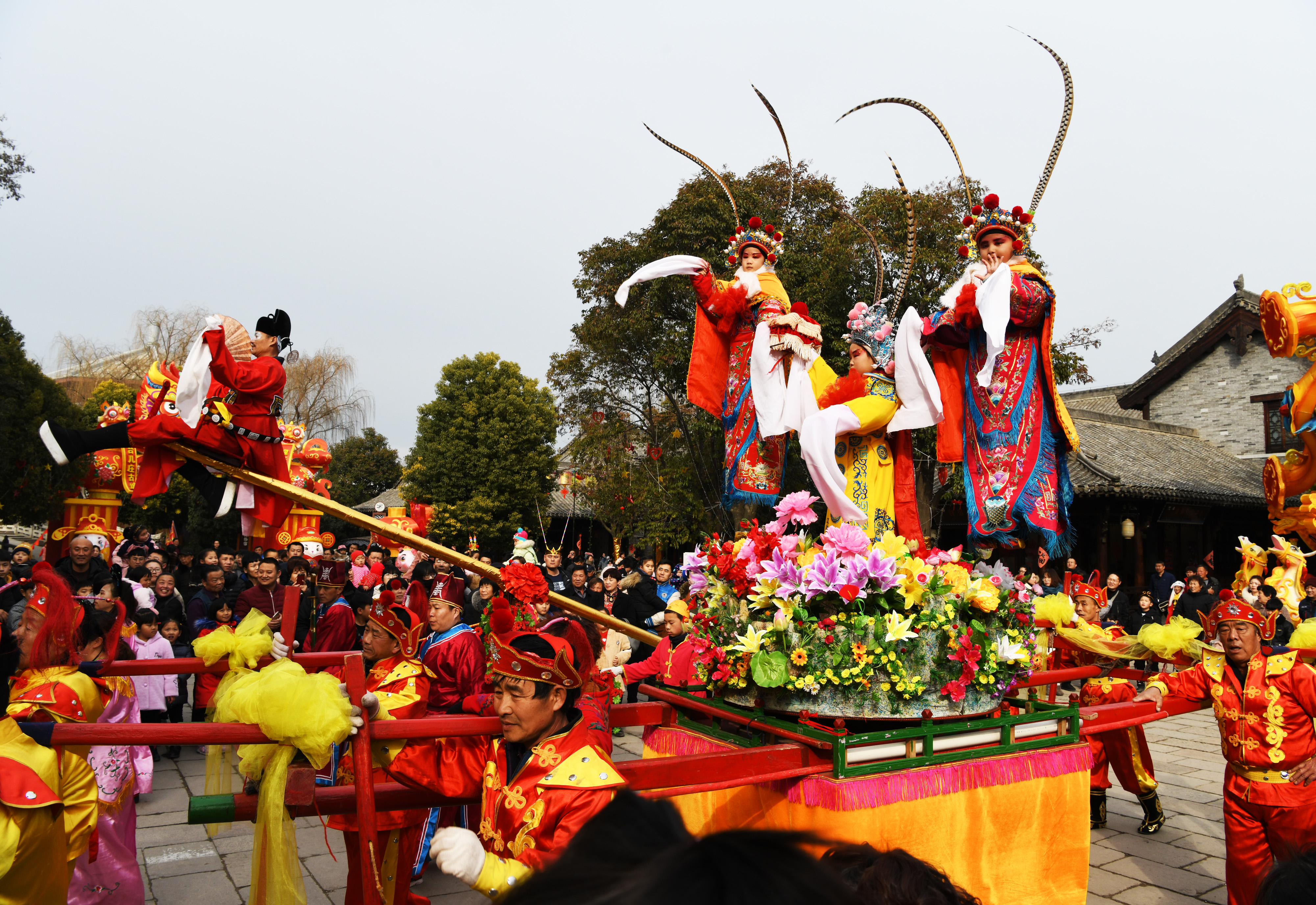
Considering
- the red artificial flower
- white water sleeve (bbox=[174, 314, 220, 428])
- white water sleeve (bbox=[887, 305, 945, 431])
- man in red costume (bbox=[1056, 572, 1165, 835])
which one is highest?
white water sleeve (bbox=[887, 305, 945, 431])

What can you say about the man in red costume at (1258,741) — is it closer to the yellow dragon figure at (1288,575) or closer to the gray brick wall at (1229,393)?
the yellow dragon figure at (1288,575)

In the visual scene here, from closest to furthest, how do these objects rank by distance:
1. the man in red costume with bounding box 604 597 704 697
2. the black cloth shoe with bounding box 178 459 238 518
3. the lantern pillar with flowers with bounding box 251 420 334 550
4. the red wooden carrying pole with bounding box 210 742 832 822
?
the red wooden carrying pole with bounding box 210 742 832 822
the black cloth shoe with bounding box 178 459 238 518
the man in red costume with bounding box 604 597 704 697
the lantern pillar with flowers with bounding box 251 420 334 550

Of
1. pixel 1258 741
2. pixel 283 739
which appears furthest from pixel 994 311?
pixel 283 739

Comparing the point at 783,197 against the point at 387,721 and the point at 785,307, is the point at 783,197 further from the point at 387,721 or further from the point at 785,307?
the point at 387,721

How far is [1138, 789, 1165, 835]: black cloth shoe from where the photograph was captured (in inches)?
226

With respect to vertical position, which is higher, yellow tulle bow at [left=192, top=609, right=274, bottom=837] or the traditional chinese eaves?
the traditional chinese eaves

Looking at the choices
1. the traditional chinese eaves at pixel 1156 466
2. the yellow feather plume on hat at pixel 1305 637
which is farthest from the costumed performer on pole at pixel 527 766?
the traditional chinese eaves at pixel 1156 466

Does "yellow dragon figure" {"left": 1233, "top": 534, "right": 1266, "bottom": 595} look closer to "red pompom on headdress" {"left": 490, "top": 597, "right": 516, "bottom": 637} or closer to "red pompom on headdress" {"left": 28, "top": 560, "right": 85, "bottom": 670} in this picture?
"red pompom on headdress" {"left": 490, "top": 597, "right": 516, "bottom": 637}

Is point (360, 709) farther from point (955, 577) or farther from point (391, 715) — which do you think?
point (955, 577)

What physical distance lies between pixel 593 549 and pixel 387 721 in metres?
27.4

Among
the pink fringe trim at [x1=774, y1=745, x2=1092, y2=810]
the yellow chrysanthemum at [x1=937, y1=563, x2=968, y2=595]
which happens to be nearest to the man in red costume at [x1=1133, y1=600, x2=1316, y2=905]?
the pink fringe trim at [x1=774, y1=745, x2=1092, y2=810]

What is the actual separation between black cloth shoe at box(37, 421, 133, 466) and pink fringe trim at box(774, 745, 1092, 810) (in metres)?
2.72

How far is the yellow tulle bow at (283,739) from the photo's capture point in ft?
6.95

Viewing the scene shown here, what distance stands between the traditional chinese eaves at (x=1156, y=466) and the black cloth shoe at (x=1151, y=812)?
10.2 meters
